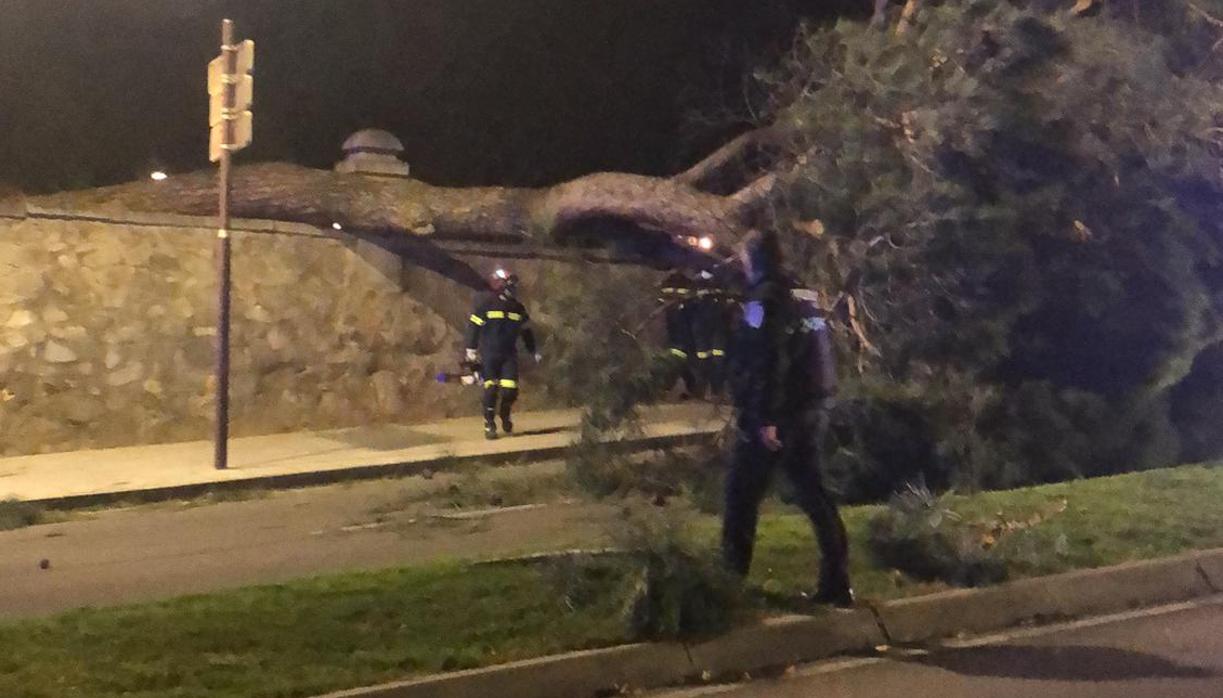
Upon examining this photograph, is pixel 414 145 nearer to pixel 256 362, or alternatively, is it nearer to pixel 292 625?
pixel 256 362

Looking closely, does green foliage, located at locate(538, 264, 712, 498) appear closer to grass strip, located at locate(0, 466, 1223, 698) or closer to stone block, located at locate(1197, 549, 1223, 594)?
grass strip, located at locate(0, 466, 1223, 698)

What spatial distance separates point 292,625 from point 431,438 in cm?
797

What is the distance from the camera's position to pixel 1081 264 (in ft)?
37.8

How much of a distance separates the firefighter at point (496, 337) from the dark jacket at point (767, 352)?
23.5 feet

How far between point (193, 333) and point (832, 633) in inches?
368

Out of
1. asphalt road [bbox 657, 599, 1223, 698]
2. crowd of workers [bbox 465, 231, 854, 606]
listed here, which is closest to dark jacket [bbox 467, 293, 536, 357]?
crowd of workers [bbox 465, 231, 854, 606]

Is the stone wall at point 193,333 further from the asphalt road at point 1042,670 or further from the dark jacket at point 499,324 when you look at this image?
the asphalt road at point 1042,670

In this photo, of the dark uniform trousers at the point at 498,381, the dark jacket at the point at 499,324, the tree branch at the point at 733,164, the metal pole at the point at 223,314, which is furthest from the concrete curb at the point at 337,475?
the tree branch at the point at 733,164

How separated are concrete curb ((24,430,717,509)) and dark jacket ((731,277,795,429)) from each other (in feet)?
13.2

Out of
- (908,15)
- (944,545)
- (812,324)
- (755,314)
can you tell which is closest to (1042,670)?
(944,545)

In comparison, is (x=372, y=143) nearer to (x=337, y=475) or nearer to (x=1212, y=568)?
(x=337, y=475)

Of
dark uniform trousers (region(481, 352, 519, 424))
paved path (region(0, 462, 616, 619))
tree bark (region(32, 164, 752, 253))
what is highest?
tree bark (region(32, 164, 752, 253))

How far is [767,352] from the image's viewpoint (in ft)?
21.4

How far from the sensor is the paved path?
785 cm
